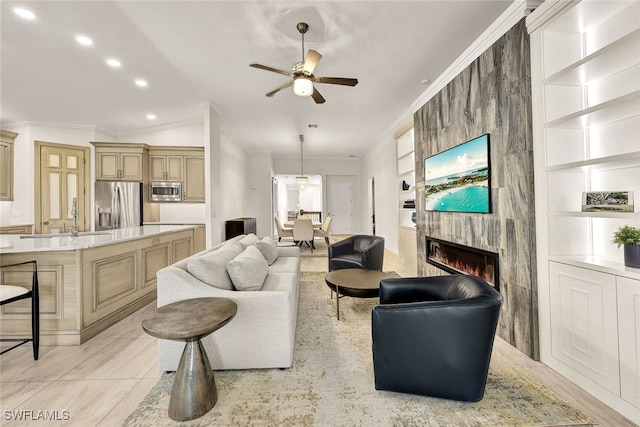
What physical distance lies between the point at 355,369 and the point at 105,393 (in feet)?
5.53

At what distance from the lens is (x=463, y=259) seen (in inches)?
122

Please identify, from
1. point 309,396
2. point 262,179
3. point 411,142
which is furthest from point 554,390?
point 262,179

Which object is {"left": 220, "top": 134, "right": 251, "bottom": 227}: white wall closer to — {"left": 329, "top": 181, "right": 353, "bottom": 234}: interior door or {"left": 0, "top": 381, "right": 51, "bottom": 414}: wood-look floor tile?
{"left": 329, "top": 181, "right": 353, "bottom": 234}: interior door

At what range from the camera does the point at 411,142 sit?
5480 millimetres

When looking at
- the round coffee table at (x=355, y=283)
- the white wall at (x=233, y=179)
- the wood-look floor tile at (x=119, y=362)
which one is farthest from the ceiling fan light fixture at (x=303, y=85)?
the white wall at (x=233, y=179)

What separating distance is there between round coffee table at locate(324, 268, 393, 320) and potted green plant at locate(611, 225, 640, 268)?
1682mm

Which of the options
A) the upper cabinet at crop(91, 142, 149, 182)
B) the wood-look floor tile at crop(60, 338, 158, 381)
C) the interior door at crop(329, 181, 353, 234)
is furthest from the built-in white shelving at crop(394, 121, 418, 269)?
the upper cabinet at crop(91, 142, 149, 182)

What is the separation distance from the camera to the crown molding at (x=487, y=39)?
2210mm

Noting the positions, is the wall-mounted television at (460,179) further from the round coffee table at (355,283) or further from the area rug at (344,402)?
the area rug at (344,402)

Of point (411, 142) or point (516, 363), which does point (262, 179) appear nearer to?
point (411, 142)

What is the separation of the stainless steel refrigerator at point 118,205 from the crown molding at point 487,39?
18.0ft

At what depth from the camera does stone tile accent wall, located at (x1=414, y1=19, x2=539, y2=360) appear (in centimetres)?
221

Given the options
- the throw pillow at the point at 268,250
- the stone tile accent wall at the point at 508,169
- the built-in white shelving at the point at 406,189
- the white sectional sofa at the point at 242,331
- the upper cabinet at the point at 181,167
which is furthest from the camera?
the upper cabinet at the point at 181,167

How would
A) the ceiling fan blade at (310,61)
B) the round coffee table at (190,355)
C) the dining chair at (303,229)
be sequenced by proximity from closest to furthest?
the round coffee table at (190,355) → the ceiling fan blade at (310,61) → the dining chair at (303,229)
